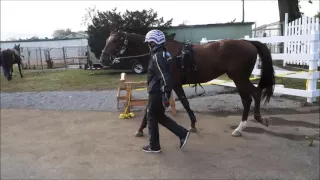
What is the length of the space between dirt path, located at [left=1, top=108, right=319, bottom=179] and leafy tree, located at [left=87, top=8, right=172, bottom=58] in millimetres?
11304

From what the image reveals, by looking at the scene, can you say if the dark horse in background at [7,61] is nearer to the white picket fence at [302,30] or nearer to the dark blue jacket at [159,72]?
the white picket fence at [302,30]

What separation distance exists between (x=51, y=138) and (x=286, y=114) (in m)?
5.07

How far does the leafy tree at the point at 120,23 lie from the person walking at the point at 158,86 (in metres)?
13.2

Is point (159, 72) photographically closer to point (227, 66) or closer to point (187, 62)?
point (187, 62)

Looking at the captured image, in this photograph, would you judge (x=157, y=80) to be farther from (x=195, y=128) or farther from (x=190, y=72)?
(x=195, y=128)

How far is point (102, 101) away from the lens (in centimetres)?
919

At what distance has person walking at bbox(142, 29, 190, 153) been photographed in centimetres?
432

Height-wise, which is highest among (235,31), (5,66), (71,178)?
(235,31)

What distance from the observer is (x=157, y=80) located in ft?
14.8

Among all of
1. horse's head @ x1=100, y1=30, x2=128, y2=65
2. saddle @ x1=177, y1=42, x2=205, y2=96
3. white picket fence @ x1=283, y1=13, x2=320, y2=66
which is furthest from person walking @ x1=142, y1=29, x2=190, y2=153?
white picket fence @ x1=283, y1=13, x2=320, y2=66

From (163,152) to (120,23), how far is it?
13773mm

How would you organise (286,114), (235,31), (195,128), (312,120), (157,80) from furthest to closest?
1. (235,31)
2. (286,114)
3. (312,120)
4. (195,128)
5. (157,80)

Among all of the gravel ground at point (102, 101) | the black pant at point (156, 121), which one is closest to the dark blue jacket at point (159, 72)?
the black pant at point (156, 121)

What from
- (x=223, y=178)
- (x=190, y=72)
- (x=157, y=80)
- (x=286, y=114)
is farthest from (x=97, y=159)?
(x=286, y=114)
